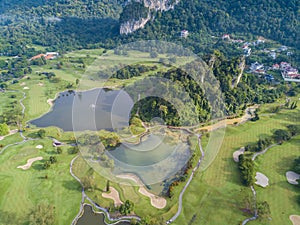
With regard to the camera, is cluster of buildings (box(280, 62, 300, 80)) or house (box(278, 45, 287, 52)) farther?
house (box(278, 45, 287, 52))

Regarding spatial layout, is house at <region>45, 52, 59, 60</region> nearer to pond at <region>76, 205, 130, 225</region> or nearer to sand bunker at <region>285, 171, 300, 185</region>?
pond at <region>76, 205, 130, 225</region>

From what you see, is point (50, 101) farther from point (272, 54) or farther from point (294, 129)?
point (272, 54)

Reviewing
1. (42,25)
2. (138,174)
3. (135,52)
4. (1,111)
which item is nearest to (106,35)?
(135,52)

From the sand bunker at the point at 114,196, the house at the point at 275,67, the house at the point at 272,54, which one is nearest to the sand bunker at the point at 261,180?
the sand bunker at the point at 114,196

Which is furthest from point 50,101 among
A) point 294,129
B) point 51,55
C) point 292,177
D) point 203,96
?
point 294,129

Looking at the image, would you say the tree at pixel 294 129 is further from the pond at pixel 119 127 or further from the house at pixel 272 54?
the house at pixel 272 54

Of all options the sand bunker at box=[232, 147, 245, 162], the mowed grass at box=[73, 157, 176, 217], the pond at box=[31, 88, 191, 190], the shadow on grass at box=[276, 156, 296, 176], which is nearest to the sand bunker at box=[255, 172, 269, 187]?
the shadow on grass at box=[276, 156, 296, 176]
